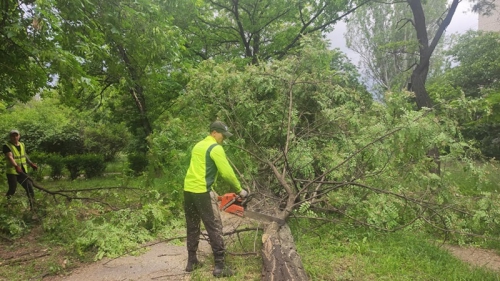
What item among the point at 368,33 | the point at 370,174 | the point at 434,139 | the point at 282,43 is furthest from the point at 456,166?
the point at 368,33

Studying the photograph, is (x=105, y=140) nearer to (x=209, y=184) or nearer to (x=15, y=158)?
(x=15, y=158)

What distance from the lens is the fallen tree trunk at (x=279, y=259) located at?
299cm

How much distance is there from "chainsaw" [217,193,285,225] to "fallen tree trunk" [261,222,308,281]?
1.01 feet

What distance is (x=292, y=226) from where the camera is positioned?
5.00 metres

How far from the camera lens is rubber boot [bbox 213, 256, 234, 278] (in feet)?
11.4

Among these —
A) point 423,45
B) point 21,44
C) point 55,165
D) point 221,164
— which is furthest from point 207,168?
point 55,165

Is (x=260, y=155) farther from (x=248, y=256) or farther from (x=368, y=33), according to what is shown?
(x=368, y=33)

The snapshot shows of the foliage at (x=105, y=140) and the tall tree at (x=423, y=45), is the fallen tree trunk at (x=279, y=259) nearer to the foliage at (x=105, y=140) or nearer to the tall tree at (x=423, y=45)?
the tall tree at (x=423, y=45)

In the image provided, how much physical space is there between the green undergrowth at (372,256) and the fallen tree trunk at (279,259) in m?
0.39

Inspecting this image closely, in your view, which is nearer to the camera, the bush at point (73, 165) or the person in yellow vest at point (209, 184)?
the person in yellow vest at point (209, 184)

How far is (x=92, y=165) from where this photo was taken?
1287 centimetres

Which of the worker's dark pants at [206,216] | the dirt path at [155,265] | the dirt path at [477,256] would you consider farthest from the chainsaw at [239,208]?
the dirt path at [477,256]

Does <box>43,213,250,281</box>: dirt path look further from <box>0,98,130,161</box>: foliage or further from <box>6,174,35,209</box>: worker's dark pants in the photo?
<box>0,98,130,161</box>: foliage

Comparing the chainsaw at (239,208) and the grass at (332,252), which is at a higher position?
the chainsaw at (239,208)
